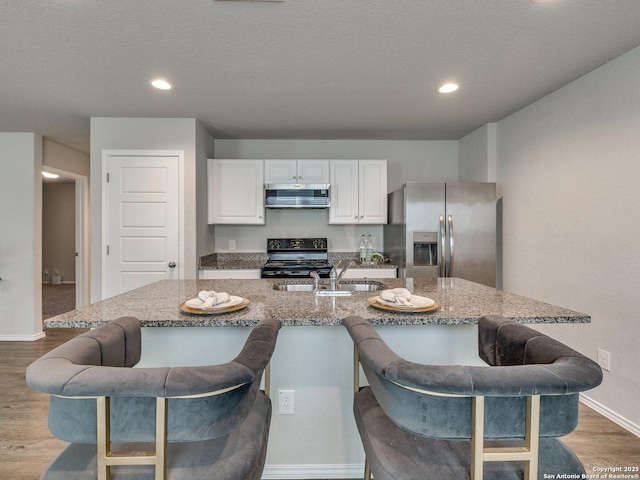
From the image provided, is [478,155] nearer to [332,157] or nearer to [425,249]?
[425,249]

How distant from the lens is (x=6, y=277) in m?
3.93

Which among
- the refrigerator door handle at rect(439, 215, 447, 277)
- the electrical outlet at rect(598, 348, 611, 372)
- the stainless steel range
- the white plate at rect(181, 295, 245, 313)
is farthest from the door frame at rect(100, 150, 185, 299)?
the electrical outlet at rect(598, 348, 611, 372)

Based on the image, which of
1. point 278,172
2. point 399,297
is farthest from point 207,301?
point 278,172

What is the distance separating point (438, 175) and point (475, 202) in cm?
112

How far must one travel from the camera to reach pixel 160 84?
2.60 m

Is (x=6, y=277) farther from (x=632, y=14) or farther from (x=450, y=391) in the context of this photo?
(x=632, y=14)

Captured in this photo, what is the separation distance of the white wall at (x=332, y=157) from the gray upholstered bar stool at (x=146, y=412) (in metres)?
3.32

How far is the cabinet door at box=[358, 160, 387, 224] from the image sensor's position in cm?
396

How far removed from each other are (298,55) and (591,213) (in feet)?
7.66

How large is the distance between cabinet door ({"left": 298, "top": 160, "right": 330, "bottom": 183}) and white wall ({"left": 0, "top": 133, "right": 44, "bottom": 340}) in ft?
10.2

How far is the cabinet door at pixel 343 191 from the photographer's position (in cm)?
393

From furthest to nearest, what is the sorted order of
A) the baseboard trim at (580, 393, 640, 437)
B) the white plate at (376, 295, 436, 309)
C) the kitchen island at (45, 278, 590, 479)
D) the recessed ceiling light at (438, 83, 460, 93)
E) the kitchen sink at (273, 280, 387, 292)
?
the recessed ceiling light at (438, 83, 460, 93), the kitchen sink at (273, 280, 387, 292), the baseboard trim at (580, 393, 640, 437), the kitchen island at (45, 278, 590, 479), the white plate at (376, 295, 436, 309)

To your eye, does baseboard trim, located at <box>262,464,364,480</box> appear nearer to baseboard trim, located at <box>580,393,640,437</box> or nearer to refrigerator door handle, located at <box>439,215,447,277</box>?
baseboard trim, located at <box>580,393,640,437</box>

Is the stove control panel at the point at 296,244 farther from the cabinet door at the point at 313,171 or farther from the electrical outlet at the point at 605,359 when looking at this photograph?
the electrical outlet at the point at 605,359
